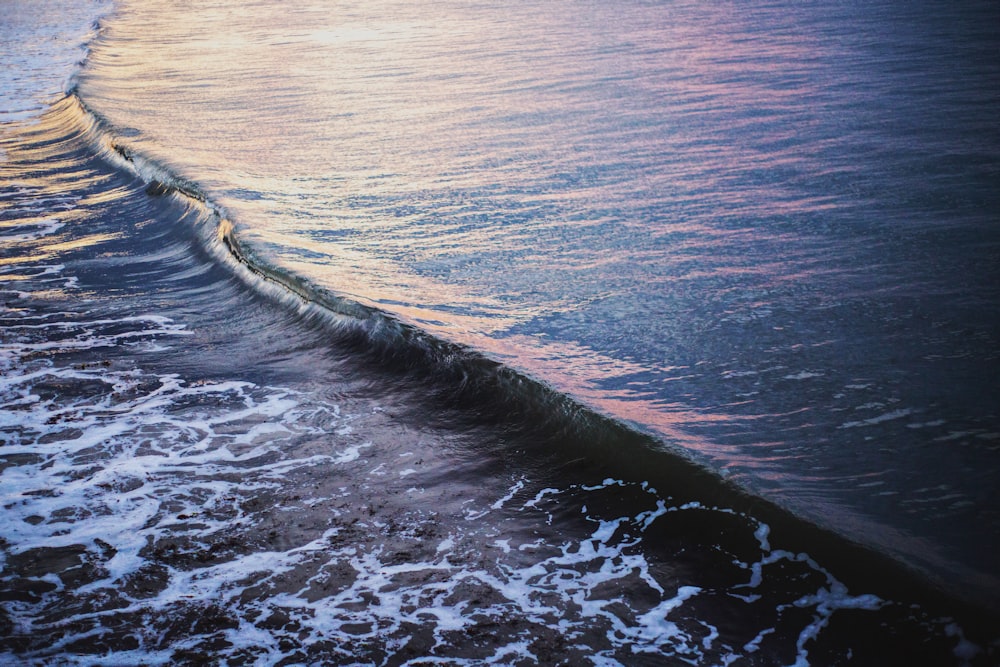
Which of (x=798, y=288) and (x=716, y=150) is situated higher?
(x=716, y=150)

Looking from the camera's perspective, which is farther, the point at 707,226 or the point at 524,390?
the point at 707,226

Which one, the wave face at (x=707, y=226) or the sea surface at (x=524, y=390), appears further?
the wave face at (x=707, y=226)

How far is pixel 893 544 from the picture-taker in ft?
14.9

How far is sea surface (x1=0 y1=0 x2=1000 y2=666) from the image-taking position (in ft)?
14.4

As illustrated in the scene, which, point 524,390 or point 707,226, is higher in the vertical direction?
point 707,226

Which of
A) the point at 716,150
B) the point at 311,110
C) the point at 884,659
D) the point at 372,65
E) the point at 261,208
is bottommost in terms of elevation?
the point at 884,659

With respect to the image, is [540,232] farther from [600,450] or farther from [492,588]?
[492,588]

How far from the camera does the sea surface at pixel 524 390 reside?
4398 millimetres

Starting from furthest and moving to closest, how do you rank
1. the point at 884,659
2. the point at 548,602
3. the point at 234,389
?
1. the point at 234,389
2. the point at 548,602
3. the point at 884,659

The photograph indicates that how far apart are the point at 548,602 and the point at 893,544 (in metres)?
1.90

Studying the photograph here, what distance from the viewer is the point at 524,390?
21.2 feet

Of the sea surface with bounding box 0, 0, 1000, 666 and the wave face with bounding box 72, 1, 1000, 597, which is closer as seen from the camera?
the sea surface with bounding box 0, 0, 1000, 666

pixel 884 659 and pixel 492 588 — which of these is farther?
pixel 492 588

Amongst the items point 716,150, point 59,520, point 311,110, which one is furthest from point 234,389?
point 311,110
